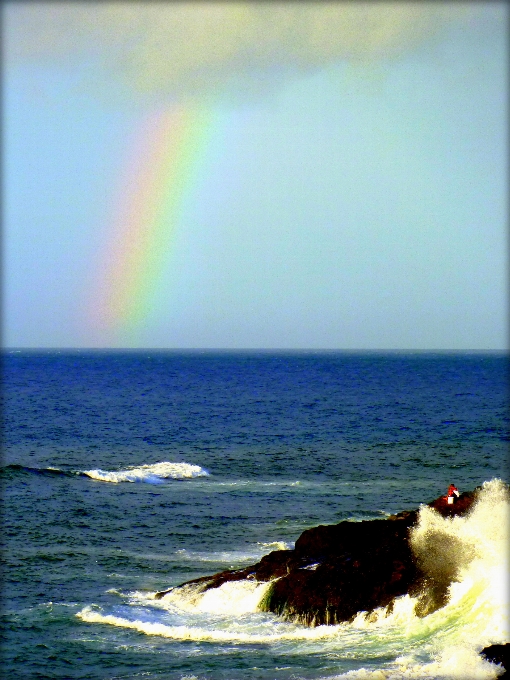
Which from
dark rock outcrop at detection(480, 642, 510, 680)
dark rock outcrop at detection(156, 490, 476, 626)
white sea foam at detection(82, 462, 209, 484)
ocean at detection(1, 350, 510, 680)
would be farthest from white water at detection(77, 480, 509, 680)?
white sea foam at detection(82, 462, 209, 484)

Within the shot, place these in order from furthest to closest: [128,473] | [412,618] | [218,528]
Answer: [128,473] → [218,528] → [412,618]

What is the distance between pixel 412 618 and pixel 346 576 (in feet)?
8.64

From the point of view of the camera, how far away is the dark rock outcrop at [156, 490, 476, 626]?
88.5 feet

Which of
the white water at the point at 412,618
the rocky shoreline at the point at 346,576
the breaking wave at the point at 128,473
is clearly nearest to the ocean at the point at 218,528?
the white water at the point at 412,618

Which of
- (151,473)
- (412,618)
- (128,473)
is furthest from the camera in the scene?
(151,473)

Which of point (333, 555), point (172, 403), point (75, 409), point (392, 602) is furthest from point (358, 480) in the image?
point (172, 403)

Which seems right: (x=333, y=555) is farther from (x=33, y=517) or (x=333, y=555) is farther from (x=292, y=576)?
(x=33, y=517)

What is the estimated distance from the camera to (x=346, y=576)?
27875 millimetres

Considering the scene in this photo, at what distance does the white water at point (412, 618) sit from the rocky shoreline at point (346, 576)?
0.32 m

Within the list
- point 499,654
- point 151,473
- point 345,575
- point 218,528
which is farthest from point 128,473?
point 499,654

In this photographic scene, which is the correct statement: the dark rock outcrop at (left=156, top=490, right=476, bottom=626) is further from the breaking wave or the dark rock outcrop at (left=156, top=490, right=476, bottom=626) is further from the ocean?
the breaking wave

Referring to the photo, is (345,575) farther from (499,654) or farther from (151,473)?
(151,473)

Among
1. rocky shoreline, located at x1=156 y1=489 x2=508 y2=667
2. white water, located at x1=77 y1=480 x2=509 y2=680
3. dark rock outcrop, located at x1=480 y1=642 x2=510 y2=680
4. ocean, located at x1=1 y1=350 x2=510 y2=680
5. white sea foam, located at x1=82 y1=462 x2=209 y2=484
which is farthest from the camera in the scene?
white sea foam, located at x1=82 y1=462 x2=209 y2=484

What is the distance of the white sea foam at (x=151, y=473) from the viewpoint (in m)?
56.5
